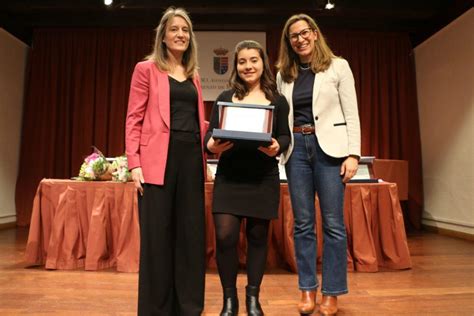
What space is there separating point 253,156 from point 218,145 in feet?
0.63

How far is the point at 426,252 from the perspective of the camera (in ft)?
10.9

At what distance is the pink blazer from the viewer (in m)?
1.48

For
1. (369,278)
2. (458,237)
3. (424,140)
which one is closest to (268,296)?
(369,278)

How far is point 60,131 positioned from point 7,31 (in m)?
1.41

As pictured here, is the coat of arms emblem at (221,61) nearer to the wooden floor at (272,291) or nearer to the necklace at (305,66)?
the wooden floor at (272,291)

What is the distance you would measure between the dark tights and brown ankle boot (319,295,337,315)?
0.33 metres

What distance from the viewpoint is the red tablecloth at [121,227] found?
101 inches

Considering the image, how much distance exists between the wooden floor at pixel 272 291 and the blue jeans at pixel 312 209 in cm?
23

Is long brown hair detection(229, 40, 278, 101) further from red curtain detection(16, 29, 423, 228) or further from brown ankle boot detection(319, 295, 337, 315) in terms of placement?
red curtain detection(16, 29, 423, 228)

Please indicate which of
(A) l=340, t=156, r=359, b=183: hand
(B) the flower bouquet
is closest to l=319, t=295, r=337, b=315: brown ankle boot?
(A) l=340, t=156, r=359, b=183: hand

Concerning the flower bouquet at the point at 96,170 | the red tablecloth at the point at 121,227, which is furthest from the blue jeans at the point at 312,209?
the flower bouquet at the point at 96,170

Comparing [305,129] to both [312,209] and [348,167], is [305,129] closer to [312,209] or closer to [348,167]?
[348,167]

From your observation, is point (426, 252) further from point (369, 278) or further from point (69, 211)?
point (69, 211)

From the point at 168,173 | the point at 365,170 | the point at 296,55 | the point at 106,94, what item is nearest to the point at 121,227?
the point at 168,173
